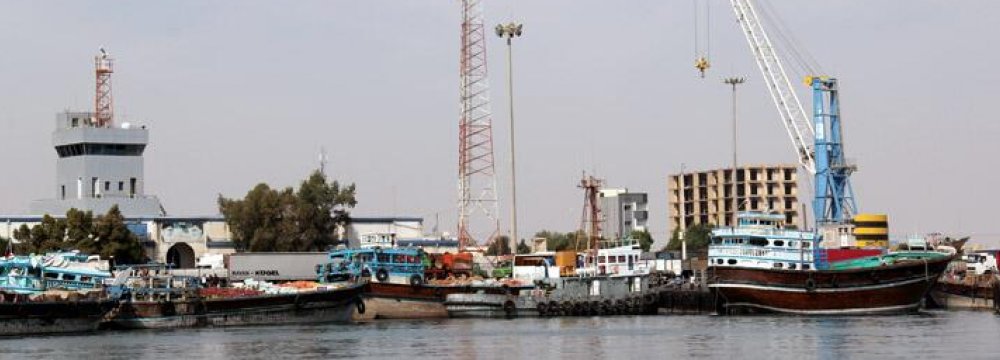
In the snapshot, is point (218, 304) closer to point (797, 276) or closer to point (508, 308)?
point (508, 308)

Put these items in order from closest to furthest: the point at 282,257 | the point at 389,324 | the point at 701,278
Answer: the point at 389,324
the point at 701,278
the point at 282,257

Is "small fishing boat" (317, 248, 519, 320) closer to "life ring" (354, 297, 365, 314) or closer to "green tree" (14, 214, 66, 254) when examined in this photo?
Answer: "life ring" (354, 297, 365, 314)

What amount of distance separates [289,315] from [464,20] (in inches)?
1609

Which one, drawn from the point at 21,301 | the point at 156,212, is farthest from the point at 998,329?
the point at 156,212

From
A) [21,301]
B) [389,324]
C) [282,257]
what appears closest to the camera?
[21,301]

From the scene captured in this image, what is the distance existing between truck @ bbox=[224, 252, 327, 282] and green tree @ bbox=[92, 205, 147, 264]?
9.79 m

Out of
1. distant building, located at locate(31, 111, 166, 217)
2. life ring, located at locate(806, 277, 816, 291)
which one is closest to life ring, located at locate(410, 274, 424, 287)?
life ring, located at locate(806, 277, 816, 291)

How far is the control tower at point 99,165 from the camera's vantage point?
525 feet

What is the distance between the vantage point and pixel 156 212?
160750mm

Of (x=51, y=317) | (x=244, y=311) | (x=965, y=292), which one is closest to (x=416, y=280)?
(x=244, y=311)

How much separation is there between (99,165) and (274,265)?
39.0 m

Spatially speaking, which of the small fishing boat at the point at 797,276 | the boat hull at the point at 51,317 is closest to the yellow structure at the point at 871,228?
the small fishing boat at the point at 797,276

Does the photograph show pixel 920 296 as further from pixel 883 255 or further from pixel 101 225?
pixel 101 225

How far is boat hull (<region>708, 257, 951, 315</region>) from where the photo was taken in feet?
350
